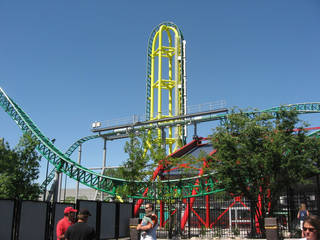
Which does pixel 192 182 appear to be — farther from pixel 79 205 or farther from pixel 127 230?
pixel 79 205

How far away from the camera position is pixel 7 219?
1074cm

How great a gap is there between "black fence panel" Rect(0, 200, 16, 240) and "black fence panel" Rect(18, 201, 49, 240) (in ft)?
1.13

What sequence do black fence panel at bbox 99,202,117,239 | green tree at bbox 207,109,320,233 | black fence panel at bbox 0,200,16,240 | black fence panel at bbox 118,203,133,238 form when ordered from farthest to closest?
1. green tree at bbox 207,109,320,233
2. black fence panel at bbox 118,203,133,238
3. black fence panel at bbox 99,202,117,239
4. black fence panel at bbox 0,200,16,240

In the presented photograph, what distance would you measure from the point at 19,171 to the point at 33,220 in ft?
62.4

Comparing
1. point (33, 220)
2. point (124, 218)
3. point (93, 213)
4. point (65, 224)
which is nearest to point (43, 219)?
point (33, 220)

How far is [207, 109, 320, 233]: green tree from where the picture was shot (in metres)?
17.2

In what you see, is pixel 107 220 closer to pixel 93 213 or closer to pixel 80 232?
pixel 93 213

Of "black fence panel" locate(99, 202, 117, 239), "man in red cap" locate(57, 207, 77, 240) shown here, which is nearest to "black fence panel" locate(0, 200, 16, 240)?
"man in red cap" locate(57, 207, 77, 240)

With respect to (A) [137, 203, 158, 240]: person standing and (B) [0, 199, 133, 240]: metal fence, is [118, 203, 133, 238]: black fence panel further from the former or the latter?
(A) [137, 203, 158, 240]: person standing

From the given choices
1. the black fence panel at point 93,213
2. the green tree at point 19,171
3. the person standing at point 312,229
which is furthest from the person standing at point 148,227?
the green tree at point 19,171

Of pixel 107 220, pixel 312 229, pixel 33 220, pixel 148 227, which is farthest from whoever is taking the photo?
pixel 107 220

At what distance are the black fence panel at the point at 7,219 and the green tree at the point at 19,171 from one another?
18106mm

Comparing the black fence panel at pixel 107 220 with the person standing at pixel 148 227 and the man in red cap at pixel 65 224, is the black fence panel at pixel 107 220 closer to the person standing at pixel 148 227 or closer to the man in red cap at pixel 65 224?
the man in red cap at pixel 65 224

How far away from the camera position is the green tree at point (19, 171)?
2770 centimetres
